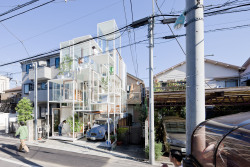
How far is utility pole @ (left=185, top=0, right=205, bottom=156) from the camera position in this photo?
232 centimetres

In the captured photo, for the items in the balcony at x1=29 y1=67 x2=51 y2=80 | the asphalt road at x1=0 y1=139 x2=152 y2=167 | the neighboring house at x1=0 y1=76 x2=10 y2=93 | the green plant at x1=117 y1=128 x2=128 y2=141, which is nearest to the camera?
the asphalt road at x1=0 y1=139 x2=152 y2=167

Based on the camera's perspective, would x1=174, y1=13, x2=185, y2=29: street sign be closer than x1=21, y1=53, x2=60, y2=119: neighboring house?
Yes

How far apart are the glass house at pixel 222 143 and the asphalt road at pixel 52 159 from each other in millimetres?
4271

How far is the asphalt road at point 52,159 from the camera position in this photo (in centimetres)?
548

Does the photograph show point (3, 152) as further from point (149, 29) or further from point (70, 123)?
point (149, 29)

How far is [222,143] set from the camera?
185 centimetres

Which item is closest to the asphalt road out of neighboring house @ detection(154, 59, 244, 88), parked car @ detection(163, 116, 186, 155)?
parked car @ detection(163, 116, 186, 155)

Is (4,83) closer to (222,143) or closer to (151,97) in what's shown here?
(151,97)

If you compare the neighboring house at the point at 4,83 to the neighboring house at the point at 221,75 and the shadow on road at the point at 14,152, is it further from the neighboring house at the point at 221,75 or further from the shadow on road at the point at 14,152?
the neighboring house at the point at 221,75

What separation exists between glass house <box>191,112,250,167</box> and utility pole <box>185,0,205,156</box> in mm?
147

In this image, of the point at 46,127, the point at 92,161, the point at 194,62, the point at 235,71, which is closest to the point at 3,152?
the point at 46,127

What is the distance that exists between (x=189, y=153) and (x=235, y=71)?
16.8m

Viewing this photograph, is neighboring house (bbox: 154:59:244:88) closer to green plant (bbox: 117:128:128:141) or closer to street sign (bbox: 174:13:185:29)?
green plant (bbox: 117:128:128:141)

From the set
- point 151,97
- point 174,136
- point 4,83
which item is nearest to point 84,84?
point 151,97
